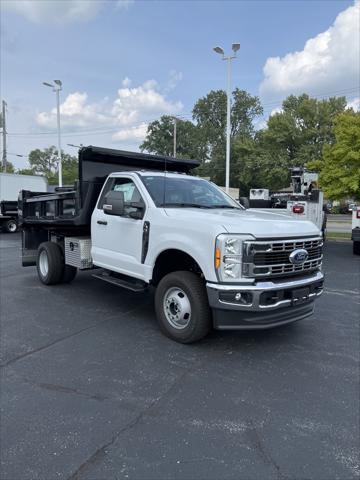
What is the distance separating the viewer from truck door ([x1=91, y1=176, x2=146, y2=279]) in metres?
5.30

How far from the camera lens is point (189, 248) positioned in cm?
439

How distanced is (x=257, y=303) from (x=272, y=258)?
0.53 m

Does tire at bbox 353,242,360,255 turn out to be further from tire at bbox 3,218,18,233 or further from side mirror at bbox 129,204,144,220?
tire at bbox 3,218,18,233

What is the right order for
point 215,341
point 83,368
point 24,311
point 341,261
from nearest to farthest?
point 83,368
point 215,341
point 24,311
point 341,261

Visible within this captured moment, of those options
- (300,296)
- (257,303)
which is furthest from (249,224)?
(300,296)

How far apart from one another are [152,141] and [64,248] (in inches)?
2839

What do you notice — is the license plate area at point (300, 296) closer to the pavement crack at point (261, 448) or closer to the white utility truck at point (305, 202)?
the pavement crack at point (261, 448)

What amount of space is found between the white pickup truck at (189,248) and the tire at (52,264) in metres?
0.58

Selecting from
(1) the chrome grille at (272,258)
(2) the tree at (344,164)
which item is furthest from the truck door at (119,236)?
(2) the tree at (344,164)

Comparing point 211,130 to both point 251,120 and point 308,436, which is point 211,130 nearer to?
point 251,120

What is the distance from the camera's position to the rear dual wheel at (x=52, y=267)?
745cm

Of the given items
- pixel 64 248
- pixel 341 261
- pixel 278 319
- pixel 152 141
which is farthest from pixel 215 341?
pixel 152 141

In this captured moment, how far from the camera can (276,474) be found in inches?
98.6

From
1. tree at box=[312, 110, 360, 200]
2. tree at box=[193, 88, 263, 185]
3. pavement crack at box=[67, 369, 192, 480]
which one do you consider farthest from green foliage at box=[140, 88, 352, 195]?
pavement crack at box=[67, 369, 192, 480]
